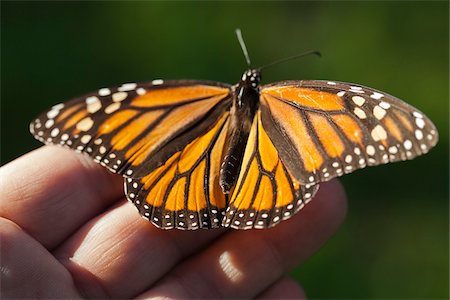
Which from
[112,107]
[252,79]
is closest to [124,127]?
[112,107]

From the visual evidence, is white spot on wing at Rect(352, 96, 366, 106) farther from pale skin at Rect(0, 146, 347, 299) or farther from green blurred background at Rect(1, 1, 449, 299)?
green blurred background at Rect(1, 1, 449, 299)

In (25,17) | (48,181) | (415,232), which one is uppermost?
(25,17)

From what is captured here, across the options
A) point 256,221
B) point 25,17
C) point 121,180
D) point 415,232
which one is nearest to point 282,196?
point 256,221

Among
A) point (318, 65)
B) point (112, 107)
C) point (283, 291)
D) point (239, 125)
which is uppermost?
point (112, 107)

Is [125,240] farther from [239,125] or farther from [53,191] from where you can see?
[239,125]

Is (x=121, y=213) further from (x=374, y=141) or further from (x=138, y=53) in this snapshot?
(x=138, y=53)

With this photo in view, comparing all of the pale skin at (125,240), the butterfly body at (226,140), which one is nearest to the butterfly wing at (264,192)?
the butterfly body at (226,140)

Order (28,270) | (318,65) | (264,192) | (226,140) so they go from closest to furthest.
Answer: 1. (28,270)
2. (264,192)
3. (226,140)
4. (318,65)

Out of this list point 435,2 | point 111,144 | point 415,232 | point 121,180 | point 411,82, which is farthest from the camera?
point 435,2
